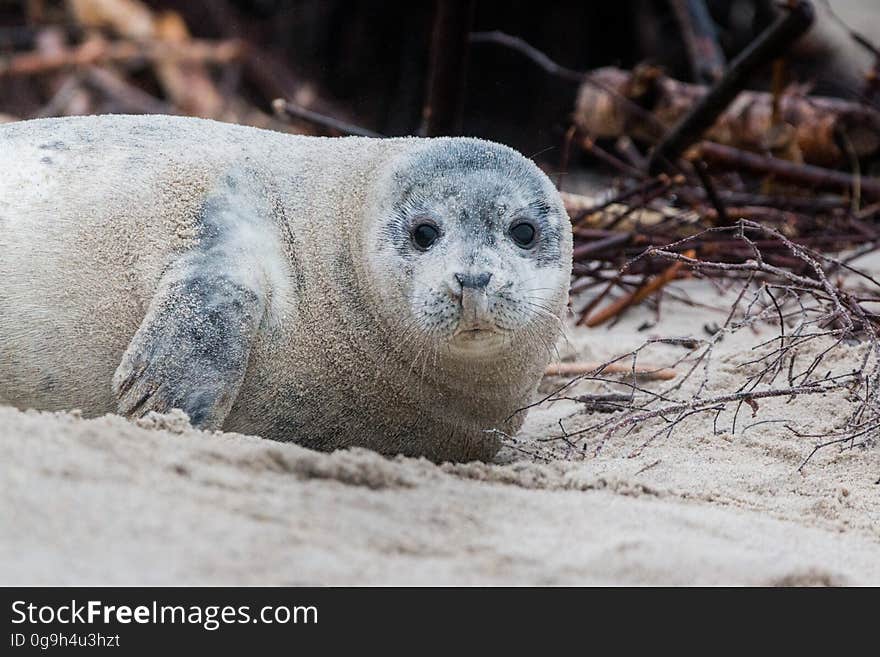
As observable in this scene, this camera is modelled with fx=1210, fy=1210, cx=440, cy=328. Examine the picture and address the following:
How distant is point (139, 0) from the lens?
1141 cm

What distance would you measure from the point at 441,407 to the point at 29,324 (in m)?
1.10

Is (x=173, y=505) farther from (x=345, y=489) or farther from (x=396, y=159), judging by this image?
(x=396, y=159)

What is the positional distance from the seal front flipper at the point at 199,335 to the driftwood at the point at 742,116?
4.40 meters

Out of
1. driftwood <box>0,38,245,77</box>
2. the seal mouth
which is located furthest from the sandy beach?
driftwood <box>0,38,245,77</box>

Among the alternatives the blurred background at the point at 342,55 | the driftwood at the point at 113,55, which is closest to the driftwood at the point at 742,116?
the blurred background at the point at 342,55

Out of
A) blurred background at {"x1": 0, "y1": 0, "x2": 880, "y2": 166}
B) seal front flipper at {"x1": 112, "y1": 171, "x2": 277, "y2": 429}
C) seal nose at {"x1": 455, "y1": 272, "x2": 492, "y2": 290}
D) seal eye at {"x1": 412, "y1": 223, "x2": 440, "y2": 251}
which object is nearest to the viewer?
seal nose at {"x1": 455, "y1": 272, "x2": 492, "y2": 290}

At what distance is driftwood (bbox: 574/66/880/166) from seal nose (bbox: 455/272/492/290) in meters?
4.49

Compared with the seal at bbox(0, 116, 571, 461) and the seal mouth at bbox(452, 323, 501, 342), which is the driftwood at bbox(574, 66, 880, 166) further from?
the seal mouth at bbox(452, 323, 501, 342)

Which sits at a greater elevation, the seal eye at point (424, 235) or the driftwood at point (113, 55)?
the driftwood at point (113, 55)

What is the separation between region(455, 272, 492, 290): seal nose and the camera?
2785 mm

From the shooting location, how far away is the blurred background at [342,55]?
34.9 feet

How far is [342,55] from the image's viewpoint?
1195 centimetres

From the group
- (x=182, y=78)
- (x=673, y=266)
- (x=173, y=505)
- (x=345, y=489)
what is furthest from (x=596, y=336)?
(x=182, y=78)

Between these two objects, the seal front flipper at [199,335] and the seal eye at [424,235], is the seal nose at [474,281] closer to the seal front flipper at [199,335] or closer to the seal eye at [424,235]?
the seal eye at [424,235]
